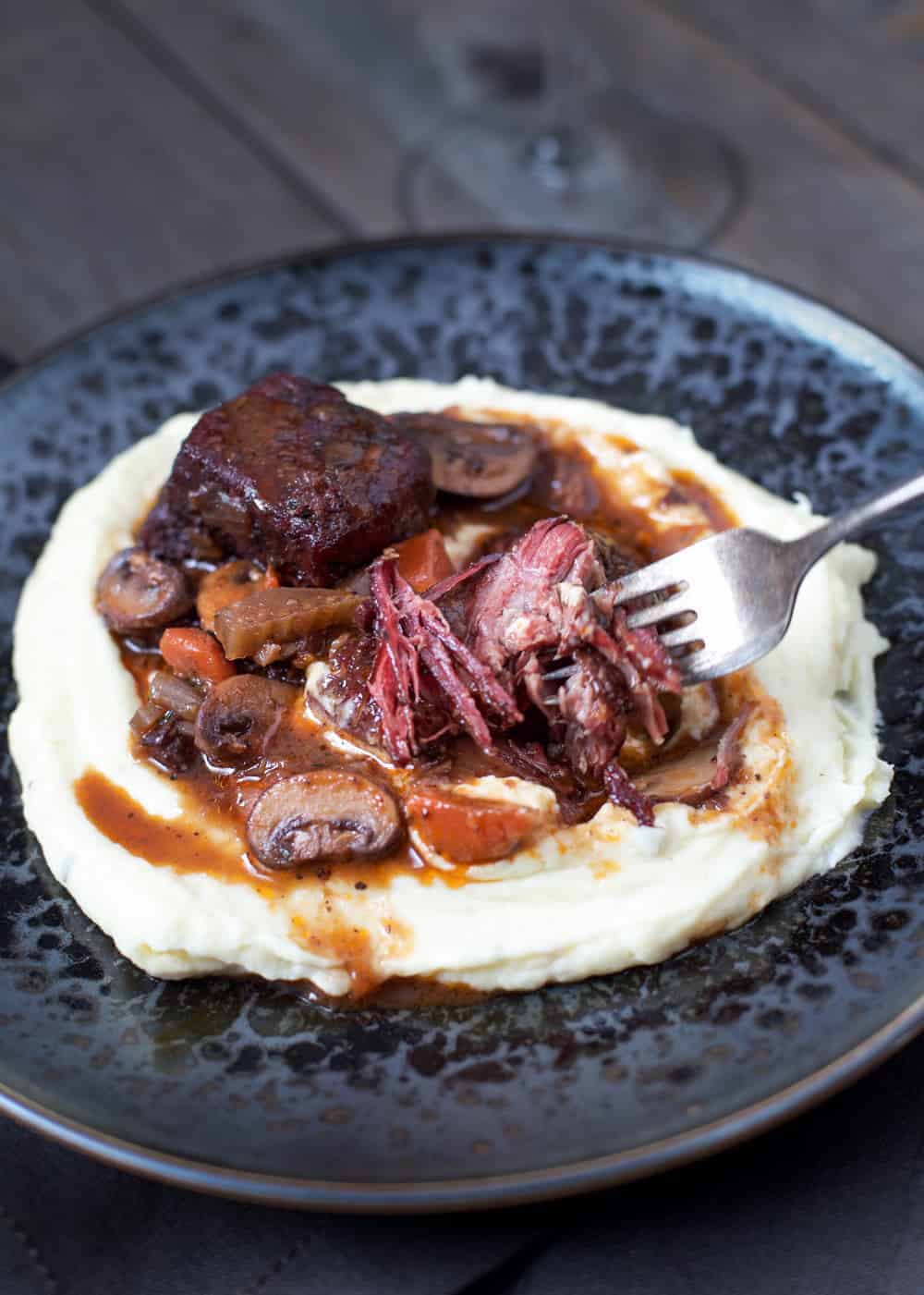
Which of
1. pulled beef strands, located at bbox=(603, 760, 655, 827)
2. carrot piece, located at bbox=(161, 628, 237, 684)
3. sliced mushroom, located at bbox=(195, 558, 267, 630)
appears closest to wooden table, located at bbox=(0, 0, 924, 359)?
sliced mushroom, located at bbox=(195, 558, 267, 630)

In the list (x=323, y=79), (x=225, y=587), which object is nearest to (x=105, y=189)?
(x=323, y=79)

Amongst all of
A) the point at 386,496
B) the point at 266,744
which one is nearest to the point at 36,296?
the point at 386,496

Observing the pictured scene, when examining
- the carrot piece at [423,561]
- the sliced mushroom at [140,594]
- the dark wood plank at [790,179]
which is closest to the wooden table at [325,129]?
the dark wood plank at [790,179]

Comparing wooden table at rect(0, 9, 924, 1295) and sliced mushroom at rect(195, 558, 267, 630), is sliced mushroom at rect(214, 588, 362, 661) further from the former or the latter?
wooden table at rect(0, 9, 924, 1295)

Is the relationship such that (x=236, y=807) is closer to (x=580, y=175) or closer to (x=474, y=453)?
(x=474, y=453)

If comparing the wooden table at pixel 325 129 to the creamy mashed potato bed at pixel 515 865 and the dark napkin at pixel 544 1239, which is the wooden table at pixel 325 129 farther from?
the dark napkin at pixel 544 1239
